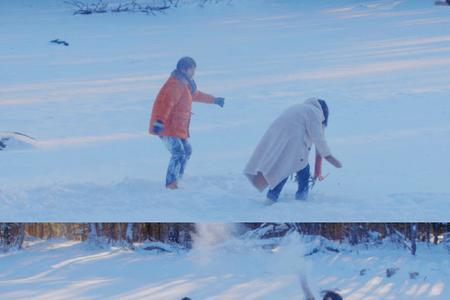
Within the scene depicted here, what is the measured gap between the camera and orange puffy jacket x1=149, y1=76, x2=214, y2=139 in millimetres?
5715

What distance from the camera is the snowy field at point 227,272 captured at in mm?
5656

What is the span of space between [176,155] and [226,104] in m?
0.22

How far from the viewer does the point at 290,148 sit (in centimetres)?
572

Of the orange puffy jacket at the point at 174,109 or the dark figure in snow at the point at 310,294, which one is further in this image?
the orange puffy jacket at the point at 174,109

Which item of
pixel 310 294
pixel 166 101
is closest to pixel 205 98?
pixel 166 101

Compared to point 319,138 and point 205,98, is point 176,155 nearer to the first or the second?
point 205,98

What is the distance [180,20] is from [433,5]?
755 millimetres

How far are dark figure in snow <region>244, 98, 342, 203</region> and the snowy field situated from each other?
179 mm

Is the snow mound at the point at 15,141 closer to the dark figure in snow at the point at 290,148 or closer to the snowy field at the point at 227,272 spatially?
the snowy field at the point at 227,272

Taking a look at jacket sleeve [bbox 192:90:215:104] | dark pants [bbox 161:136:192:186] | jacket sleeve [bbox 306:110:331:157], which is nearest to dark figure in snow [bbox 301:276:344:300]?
jacket sleeve [bbox 306:110:331:157]

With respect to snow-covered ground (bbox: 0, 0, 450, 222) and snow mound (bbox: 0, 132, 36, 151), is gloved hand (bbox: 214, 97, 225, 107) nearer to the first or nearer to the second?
snow-covered ground (bbox: 0, 0, 450, 222)

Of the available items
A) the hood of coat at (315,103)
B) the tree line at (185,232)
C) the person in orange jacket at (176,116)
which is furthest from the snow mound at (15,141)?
the hood of coat at (315,103)

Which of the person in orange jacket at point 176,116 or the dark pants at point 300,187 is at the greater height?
the person in orange jacket at point 176,116

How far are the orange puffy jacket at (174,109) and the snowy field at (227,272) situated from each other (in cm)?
33
